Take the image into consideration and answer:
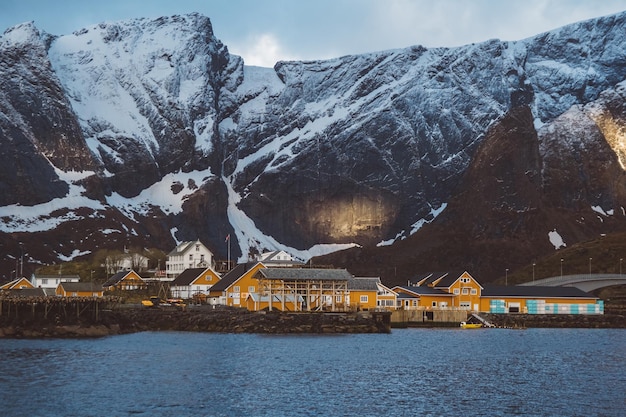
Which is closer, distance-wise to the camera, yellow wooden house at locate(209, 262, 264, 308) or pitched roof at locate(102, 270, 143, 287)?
yellow wooden house at locate(209, 262, 264, 308)

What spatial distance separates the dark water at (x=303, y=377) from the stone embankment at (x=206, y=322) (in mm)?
7532

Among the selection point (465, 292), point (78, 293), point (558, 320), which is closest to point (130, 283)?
point (78, 293)

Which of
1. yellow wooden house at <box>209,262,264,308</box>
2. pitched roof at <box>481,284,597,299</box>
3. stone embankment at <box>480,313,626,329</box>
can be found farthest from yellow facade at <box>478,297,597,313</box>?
yellow wooden house at <box>209,262,264,308</box>

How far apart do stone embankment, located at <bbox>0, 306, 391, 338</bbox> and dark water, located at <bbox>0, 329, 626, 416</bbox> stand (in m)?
7.53

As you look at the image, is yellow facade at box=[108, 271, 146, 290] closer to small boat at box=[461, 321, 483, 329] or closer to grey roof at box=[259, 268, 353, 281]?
grey roof at box=[259, 268, 353, 281]

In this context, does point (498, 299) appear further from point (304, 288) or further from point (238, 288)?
point (238, 288)

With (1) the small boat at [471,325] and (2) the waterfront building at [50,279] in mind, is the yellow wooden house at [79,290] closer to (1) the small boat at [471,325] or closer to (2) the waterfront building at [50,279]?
(2) the waterfront building at [50,279]

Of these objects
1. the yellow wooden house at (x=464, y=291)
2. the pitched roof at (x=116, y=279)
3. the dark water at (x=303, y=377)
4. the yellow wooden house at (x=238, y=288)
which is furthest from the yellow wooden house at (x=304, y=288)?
the pitched roof at (x=116, y=279)

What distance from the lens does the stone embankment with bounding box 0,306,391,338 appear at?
93188 millimetres

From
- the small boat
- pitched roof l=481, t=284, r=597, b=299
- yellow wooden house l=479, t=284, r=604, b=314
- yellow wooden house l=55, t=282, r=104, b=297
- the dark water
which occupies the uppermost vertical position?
yellow wooden house l=55, t=282, r=104, b=297

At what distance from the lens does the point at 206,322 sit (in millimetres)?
102312

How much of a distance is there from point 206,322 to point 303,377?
144ft

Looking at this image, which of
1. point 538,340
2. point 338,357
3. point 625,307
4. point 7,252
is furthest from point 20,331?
point 7,252

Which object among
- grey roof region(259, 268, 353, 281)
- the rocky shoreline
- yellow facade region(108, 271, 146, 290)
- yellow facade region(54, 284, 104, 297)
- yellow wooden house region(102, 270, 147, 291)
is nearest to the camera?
the rocky shoreline
